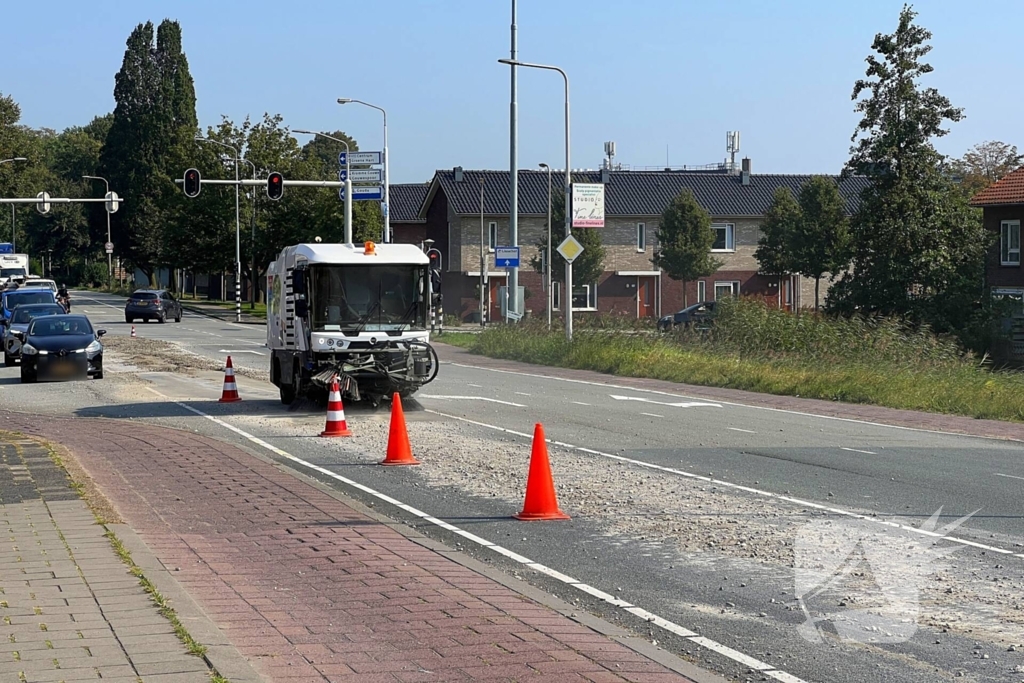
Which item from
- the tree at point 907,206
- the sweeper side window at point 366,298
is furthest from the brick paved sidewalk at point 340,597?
the tree at point 907,206

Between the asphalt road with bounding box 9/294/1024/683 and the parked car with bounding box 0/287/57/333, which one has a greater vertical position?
the parked car with bounding box 0/287/57/333

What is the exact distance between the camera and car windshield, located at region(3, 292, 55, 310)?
42562 millimetres

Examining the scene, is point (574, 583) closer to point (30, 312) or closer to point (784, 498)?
point (784, 498)

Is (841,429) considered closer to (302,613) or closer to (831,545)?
(831,545)

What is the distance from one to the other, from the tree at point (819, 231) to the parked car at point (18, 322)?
1671 inches

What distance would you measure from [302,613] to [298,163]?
255 ft

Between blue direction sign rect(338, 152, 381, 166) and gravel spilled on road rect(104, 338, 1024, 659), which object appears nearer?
gravel spilled on road rect(104, 338, 1024, 659)

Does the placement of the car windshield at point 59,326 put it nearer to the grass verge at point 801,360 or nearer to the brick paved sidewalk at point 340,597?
the grass verge at point 801,360

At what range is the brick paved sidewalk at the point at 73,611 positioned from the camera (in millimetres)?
6130

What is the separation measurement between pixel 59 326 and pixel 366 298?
12253 mm

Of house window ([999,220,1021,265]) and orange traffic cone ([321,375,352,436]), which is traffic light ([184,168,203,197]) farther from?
house window ([999,220,1021,265])

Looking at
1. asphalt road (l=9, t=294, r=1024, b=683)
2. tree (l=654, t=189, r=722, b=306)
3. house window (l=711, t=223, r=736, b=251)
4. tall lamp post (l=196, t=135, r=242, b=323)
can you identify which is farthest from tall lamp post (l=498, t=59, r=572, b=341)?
house window (l=711, t=223, r=736, b=251)

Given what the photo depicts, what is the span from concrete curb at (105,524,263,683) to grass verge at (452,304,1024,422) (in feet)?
54.4

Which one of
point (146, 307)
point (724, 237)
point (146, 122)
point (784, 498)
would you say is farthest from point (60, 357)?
point (146, 122)
